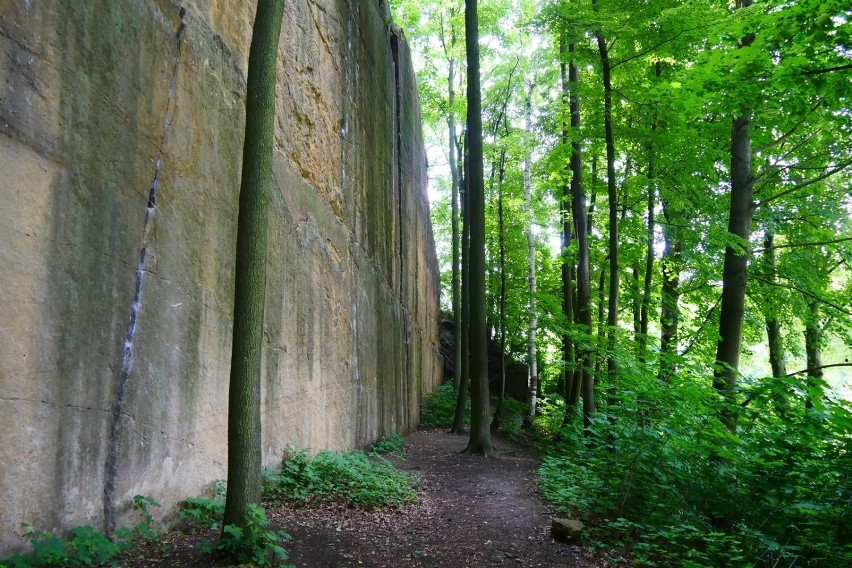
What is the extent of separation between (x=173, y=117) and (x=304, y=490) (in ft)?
14.5

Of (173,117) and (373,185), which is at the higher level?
(373,185)

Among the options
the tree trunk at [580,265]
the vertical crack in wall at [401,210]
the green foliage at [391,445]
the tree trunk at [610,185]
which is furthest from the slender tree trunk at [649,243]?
the vertical crack in wall at [401,210]

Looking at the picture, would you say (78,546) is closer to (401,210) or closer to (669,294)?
(401,210)

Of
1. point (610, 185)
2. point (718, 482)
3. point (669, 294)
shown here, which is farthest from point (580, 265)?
point (718, 482)

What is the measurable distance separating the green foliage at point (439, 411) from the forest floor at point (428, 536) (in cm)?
920

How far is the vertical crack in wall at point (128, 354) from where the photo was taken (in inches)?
160

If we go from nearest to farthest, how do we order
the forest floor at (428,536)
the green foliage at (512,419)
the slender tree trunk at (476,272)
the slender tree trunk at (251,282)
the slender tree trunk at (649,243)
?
1. the slender tree trunk at (251,282)
2. the forest floor at (428,536)
3. the slender tree trunk at (476,272)
4. the slender tree trunk at (649,243)
5. the green foliage at (512,419)

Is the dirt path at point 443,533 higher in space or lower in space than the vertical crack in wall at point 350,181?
lower

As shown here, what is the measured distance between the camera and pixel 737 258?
818cm

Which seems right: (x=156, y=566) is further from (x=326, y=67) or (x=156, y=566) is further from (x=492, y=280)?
(x=492, y=280)

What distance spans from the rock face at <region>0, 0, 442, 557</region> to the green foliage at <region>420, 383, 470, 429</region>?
30.1 feet

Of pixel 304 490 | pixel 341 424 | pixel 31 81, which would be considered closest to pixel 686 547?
pixel 304 490

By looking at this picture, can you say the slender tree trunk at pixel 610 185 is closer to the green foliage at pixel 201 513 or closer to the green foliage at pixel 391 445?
the green foliage at pixel 391 445

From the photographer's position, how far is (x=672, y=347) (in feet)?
47.1
